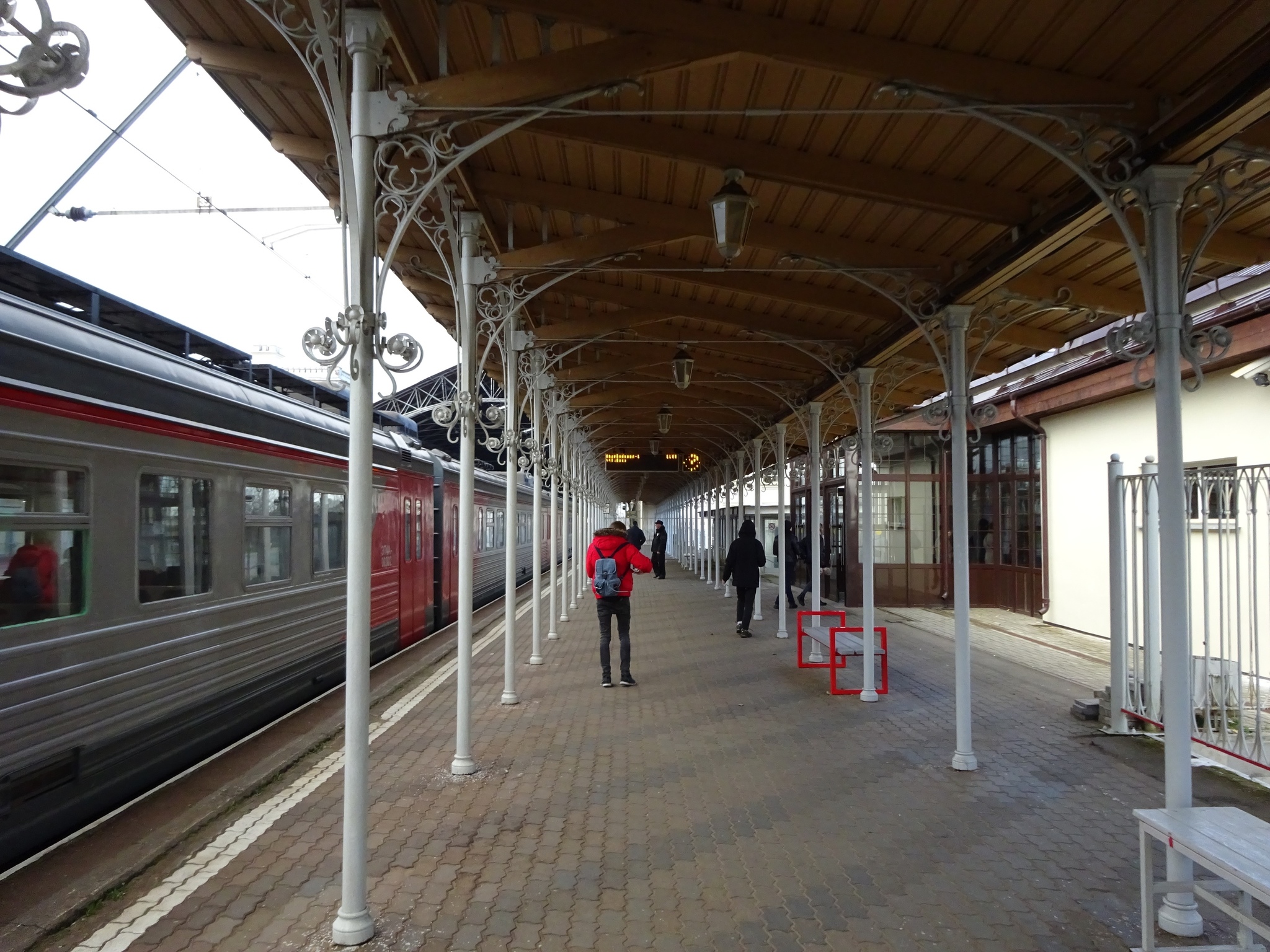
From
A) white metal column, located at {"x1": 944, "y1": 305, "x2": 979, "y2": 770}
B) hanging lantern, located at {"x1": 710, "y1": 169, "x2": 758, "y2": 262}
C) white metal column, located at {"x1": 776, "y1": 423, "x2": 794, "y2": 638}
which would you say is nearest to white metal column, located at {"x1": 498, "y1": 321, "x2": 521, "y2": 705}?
hanging lantern, located at {"x1": 710, "y1": 169, "x2": 758, "y2": 262}

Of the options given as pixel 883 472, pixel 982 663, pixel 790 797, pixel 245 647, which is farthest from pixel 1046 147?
pixel 883 472

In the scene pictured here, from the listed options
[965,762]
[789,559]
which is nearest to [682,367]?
[965,762]

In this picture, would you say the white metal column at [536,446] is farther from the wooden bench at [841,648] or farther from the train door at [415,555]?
the wooden bench at [841,648]

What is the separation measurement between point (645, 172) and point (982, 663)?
25.5 ft

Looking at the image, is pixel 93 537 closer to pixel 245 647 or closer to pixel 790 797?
pixel 245 647

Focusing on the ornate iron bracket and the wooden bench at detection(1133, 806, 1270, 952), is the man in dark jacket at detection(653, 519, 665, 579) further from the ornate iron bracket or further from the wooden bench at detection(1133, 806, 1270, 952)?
the ornate iron bracket

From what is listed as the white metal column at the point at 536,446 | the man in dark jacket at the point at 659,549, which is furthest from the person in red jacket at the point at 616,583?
the man in dark jacket at the point at 659,549

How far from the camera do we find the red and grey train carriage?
4.46m

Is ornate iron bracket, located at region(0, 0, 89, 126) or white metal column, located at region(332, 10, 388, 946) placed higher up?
ornate iron bracket, located at region(0, 0, 89, 126)

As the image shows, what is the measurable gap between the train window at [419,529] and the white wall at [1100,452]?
360 inches

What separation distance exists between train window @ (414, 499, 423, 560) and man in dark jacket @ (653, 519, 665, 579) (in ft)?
46.4

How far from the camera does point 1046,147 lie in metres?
4.38

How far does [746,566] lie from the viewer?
13.8 meters

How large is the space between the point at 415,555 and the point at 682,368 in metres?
4.76
